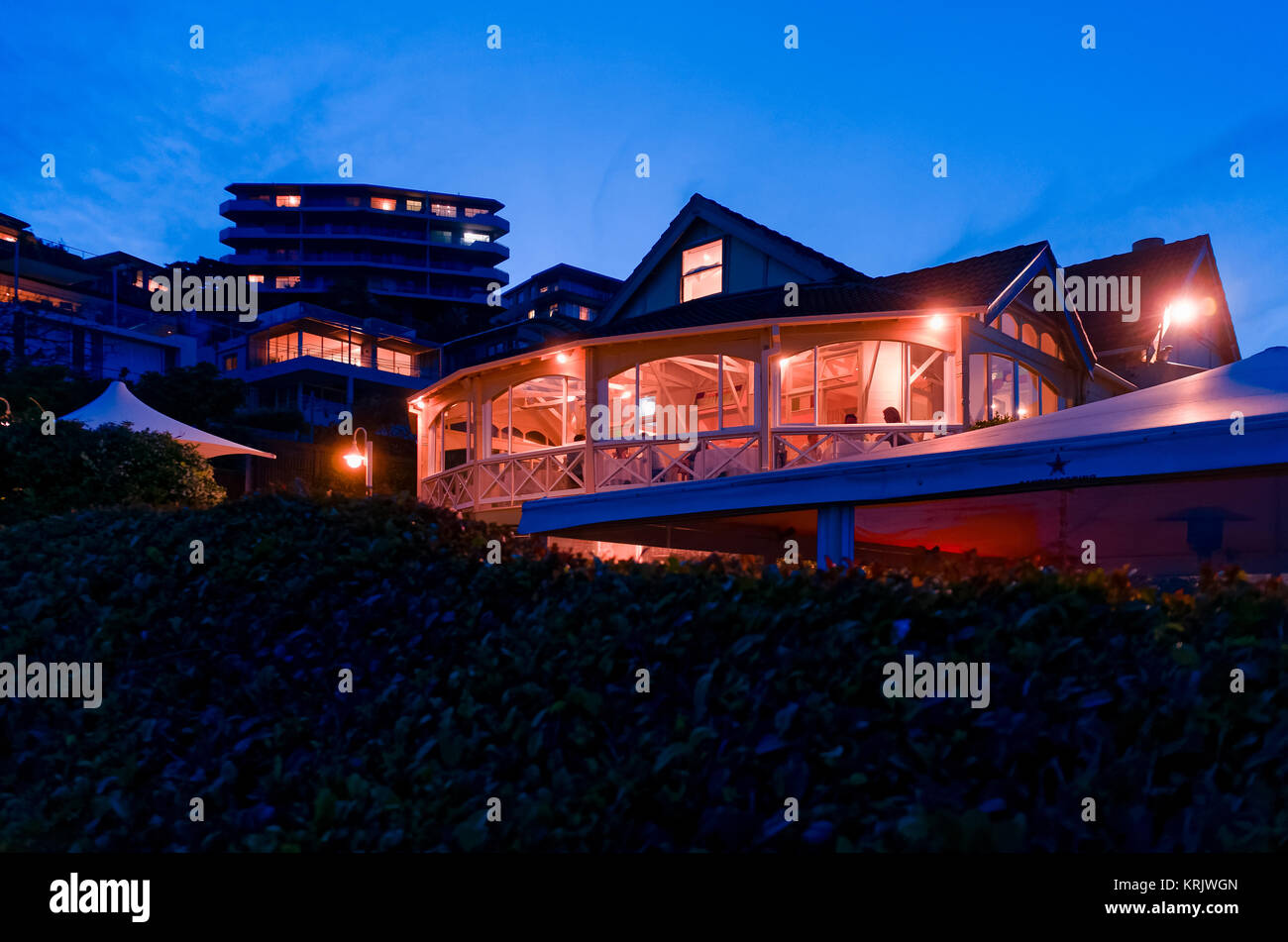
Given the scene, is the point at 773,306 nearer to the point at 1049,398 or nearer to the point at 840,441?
the point at 840,441

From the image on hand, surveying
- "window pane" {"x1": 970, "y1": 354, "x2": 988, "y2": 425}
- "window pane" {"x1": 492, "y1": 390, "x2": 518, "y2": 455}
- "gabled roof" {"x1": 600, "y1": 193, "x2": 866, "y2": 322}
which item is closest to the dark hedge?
"window pane" {"x1": 970, "y1": 354, "x2": 988, "y2": 425}

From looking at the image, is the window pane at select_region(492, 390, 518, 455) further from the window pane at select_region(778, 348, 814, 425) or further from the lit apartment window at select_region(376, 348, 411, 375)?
the lit apartment window at select_region(376, 348, 411, 375)

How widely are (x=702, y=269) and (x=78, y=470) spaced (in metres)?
14.1

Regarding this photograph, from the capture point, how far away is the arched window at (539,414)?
20.4 m

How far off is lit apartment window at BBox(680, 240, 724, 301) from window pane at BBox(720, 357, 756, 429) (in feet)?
7.70

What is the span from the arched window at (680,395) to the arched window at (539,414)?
3.39 ft

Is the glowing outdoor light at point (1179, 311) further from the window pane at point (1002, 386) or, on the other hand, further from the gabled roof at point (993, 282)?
the window pane at point (1002, 386)

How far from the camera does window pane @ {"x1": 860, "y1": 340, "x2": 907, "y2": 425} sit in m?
19.5

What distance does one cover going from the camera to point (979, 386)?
57.0ft

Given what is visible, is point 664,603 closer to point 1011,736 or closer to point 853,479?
point 1011,736

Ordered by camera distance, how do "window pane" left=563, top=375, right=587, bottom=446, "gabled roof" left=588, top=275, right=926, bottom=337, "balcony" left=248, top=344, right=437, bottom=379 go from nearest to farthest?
"gabled roof" left=588, top=275, right=926, bottom=337, "window pane" left=563, top=375, right=587, bottom=446, "balcony" left=248, top=344, right=437, bottom=379

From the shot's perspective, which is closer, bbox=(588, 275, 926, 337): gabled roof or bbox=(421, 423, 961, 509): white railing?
bbox=(421, 423, 961, 509): white railing

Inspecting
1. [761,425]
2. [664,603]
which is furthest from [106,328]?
[664,603]

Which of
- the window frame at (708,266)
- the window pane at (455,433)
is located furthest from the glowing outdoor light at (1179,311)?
the window pane at (455,433)
